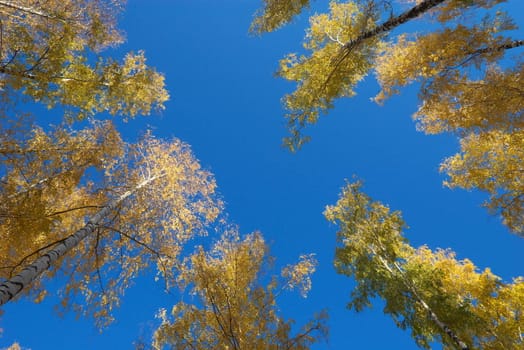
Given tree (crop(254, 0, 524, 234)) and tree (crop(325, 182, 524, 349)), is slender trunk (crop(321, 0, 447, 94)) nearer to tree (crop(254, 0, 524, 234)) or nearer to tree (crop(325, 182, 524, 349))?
tree (crop(254, 0, 524, 234))

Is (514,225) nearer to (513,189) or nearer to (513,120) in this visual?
(513,189)

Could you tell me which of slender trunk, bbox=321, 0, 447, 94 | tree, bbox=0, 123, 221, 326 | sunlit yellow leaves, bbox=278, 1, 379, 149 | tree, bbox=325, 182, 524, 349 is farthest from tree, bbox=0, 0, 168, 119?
tree, bbox=325, 182, 524, 349

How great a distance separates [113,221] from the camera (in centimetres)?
604

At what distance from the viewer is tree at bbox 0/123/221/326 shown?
14.5ft

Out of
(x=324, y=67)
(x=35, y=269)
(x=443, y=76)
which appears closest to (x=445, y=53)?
(x=443, y=76)

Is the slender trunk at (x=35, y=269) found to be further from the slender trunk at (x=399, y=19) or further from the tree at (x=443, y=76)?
the slender trunk at (x=399, y=19)

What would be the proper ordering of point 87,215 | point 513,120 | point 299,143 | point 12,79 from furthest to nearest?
point 87,215, point 299,143, point 513,120, point 12,79

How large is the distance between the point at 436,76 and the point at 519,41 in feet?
4.94

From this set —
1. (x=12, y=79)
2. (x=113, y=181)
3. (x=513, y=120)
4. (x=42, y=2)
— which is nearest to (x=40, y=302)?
(x=113, y=181)

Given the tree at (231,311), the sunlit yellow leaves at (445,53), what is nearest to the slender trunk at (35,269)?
the tree at (231,311)

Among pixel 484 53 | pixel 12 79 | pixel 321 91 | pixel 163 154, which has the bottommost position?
pixel 12 79

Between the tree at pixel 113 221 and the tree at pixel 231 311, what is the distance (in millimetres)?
769

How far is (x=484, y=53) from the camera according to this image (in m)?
4.95

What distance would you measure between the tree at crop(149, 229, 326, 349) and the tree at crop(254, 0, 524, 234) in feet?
9.73
